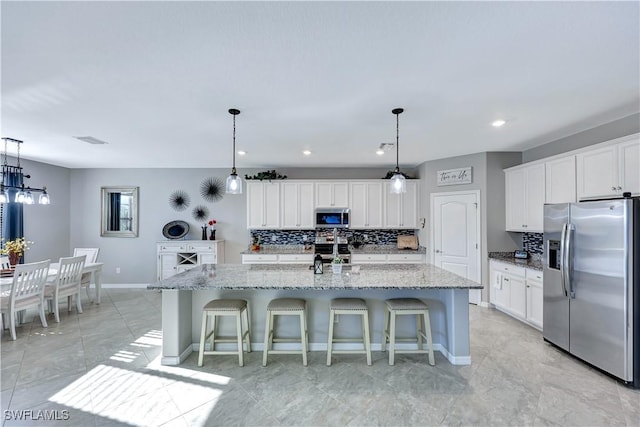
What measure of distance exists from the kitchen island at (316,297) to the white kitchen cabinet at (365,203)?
2.36m

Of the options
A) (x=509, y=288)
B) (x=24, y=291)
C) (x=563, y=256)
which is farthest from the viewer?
(x=509, y=288)

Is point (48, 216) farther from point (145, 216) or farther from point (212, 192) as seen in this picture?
point (212, 192)

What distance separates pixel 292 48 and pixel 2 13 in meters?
1.55

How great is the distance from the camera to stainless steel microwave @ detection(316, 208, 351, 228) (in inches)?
226

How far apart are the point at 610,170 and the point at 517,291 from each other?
185 cm

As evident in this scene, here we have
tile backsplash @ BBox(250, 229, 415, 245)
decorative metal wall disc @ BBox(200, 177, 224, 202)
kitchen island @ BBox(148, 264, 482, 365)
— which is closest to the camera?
kitchen island @ BBox(148, 264, 482, 365)

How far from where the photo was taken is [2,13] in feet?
5.17

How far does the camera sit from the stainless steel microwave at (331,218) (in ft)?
18.9

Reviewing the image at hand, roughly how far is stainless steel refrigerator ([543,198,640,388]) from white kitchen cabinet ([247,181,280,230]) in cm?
429

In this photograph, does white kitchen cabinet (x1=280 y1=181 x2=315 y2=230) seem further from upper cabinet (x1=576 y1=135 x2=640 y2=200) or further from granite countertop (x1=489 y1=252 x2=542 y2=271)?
upper cabinet (x1=576 y1=135 x2=640 y2=200)

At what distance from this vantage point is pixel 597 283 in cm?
274

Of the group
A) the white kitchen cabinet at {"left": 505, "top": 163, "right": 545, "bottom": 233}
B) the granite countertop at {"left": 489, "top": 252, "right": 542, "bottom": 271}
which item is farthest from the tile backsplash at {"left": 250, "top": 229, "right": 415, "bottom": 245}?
the white kitchen cabinet at {"left": 505, "top": 163, "right": 545, "bottom": 233}

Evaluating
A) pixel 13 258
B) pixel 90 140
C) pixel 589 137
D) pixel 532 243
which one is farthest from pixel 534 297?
pixel 13 258

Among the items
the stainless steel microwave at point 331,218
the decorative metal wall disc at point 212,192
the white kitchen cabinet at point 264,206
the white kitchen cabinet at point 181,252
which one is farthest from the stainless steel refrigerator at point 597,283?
the decorative metal wall disc at point 212,192
